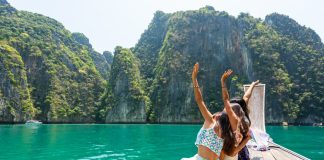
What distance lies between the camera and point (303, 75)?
87.9 metres

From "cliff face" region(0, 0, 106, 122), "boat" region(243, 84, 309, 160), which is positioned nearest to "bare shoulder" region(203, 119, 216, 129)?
"boat" region(243, 84, 309, 160)

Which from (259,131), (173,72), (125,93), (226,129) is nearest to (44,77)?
(125,93)

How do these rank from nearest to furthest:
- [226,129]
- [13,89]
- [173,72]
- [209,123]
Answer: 1. [226,129]
2. [209,123]
3. [13,89]
4. [173,72]

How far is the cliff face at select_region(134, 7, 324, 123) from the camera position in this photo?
8345 centimetres

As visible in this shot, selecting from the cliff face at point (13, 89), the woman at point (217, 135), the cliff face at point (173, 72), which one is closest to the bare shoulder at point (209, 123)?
the woman at point (217, 135)

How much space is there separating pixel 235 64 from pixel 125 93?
97.0 ft

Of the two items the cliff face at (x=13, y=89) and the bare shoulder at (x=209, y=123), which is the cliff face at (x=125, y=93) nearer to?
the cliff face at (x=13, y=89)

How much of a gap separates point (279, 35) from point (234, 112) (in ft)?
335

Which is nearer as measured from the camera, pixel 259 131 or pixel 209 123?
pixel 209 123

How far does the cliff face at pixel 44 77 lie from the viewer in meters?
75.3

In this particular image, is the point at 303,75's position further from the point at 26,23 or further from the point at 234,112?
the point at 234,112

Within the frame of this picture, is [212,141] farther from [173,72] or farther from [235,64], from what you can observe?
[235,64]

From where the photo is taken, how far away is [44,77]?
8769 cm

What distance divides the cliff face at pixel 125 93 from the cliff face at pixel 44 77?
627 centimetres
